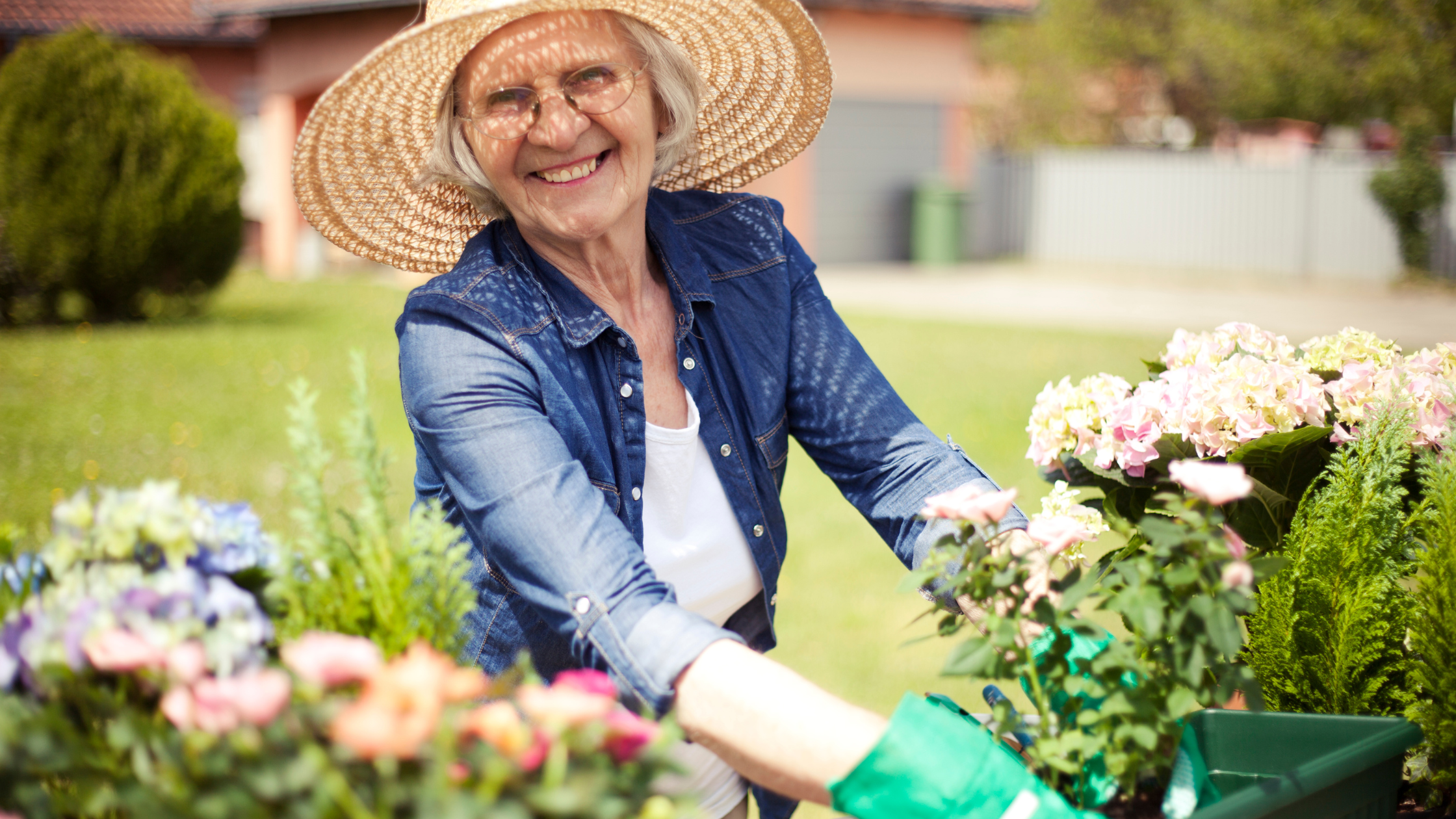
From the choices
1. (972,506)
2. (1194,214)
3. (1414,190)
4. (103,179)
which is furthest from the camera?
(1194,214)

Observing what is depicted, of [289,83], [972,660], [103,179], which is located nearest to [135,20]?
[289,83]

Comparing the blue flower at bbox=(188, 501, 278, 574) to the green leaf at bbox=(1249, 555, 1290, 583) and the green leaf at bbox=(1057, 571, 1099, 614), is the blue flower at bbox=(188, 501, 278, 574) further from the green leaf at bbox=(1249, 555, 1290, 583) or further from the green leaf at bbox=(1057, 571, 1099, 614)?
the green leaf at bbox=(1249, 555, 1290, 583)

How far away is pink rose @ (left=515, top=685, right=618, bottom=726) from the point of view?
2.52ft

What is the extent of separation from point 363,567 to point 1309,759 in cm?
97

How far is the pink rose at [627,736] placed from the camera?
796 mm

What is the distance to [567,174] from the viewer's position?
5.58 feet

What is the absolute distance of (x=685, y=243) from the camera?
192 cm

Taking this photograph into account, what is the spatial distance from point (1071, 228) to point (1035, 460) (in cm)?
1637

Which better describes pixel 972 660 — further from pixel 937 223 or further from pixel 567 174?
pixel 937 223

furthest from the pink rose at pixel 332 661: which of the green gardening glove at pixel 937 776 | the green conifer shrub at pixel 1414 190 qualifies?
the green conifer shrub at pixel 1414 190

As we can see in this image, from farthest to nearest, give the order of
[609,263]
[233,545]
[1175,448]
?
1. [609,263]
2. [1175,448]
3. [233,545]

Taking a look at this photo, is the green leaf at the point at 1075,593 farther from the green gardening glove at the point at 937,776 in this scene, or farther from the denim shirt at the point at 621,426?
the denim shirt at the point at 621,426

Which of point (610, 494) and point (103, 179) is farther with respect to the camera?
point (103, 179)

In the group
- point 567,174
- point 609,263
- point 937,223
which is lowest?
point 937,223
